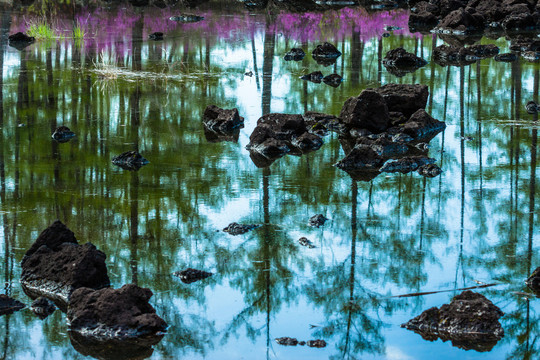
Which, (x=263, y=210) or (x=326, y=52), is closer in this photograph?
(x=263, y=210)

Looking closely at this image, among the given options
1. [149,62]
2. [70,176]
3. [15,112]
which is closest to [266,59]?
[149,62]

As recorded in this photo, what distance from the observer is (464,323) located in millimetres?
6117

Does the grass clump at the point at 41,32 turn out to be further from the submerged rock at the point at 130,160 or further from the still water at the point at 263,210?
the submerged rock at the point at 130,160

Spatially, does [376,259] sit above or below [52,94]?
below

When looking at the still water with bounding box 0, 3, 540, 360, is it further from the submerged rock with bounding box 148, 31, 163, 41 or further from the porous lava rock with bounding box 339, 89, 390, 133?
the submerged rock with bounding box 148, 31, 163, 41

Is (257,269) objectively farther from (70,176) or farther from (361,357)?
(70,176)

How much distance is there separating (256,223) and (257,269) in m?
1.26

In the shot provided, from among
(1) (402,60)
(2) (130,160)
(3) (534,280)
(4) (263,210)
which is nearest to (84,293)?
(4) (263,210)

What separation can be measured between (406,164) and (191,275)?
445 cm

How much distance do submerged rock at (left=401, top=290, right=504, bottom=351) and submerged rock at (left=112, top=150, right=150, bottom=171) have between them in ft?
17.7

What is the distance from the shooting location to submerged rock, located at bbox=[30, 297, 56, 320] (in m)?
6.42

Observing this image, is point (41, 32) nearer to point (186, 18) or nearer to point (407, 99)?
point (186, 18)

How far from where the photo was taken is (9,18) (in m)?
26.7

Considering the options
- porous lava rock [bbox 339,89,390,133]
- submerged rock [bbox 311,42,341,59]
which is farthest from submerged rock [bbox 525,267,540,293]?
submerged rock [bbox 311,42,341,59]
